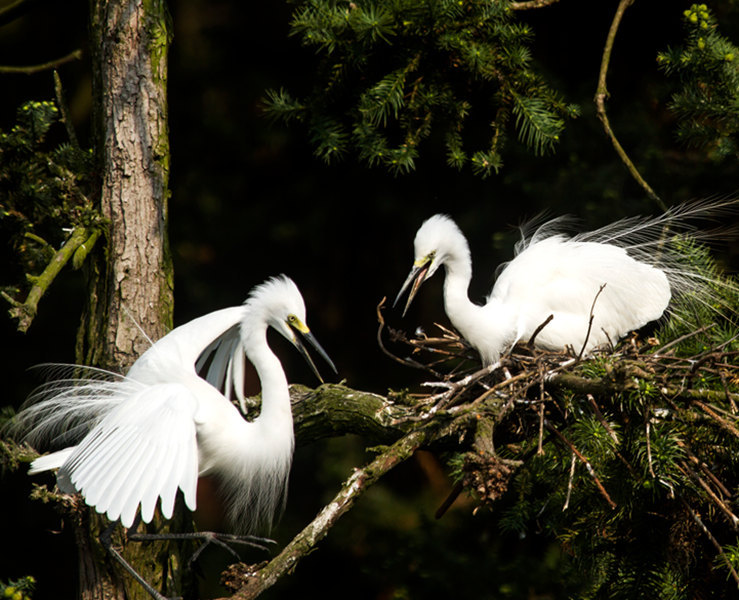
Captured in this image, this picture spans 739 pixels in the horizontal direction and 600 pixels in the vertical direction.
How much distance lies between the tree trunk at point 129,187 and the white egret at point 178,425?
0.14 m

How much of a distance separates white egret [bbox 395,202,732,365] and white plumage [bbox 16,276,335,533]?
498 mm

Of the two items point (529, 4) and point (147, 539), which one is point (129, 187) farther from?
point (529, 4)

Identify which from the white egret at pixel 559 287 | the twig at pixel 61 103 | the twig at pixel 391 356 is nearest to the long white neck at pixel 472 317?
the white egret at pixel 559 287

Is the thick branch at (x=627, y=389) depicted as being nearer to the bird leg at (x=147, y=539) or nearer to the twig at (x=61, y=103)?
the bird leg at (x=147, y=539)

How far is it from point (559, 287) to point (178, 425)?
1.32m

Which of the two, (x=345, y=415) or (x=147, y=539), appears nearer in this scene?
(x=147, y=539)

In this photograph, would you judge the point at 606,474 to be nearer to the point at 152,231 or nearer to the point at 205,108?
the point at 152,231

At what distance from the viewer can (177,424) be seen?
2.04 meters

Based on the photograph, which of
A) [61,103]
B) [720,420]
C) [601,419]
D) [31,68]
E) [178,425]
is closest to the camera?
[720,420]

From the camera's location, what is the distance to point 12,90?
414 centimetres

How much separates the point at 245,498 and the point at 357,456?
5.05 feet

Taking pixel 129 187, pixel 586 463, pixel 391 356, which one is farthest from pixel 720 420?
pixel 129 187

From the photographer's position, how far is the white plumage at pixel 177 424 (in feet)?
6.26

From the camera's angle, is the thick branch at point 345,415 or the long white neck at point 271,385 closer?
the long white neck at point 271,385
